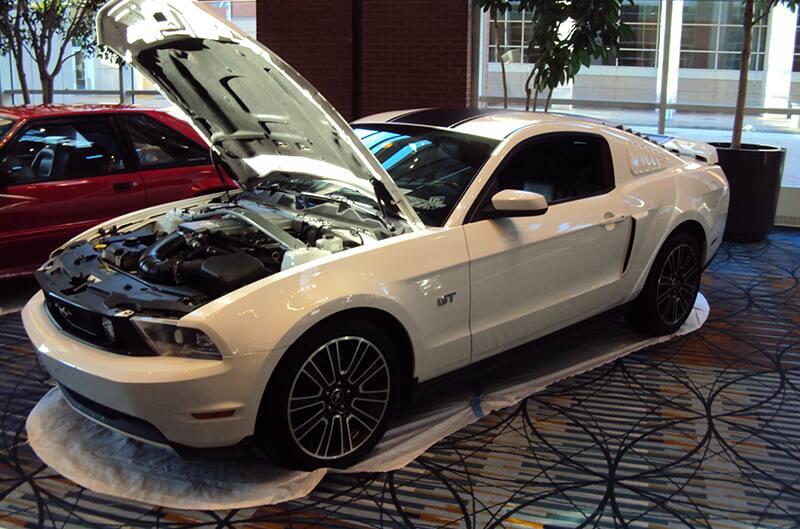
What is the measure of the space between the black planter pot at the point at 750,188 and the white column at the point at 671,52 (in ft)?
6.72

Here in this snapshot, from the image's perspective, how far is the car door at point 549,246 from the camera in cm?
361

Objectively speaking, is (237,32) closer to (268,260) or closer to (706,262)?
(268,260)

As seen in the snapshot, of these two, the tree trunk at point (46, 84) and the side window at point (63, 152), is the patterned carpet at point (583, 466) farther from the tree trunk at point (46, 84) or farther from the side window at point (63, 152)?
the tree trunk at point (46, 84)

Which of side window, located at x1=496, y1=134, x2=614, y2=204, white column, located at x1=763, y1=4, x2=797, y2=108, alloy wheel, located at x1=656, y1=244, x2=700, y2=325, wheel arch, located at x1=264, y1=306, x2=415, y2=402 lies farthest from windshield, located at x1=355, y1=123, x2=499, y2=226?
white column, located at x1=763, y1=4, x2=797, y2=108

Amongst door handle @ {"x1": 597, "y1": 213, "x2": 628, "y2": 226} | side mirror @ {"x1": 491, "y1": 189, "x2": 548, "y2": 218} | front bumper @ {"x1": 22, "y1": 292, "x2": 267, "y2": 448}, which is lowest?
front bumper @ {"x1": 22, "y1": 292, "x2": 267, "y2": 448}

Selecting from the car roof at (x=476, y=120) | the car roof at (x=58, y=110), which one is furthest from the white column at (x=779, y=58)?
the car roof at (x=58, y=110)

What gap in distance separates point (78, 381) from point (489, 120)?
2.45 m

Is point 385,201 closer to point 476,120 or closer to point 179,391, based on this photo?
point 476,120

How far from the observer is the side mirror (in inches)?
138

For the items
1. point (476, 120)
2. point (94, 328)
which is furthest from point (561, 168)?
point (94, 328)

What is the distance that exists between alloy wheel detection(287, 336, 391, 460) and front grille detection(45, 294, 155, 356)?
2.01ft

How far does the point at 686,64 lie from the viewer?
967 cm

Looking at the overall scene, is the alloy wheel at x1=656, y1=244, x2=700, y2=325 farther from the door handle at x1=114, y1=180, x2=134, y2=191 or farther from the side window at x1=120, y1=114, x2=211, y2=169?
the door handle at x1=114, y1=180, x2=134, y2=191

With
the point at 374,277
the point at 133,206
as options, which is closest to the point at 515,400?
the point at 374,277
